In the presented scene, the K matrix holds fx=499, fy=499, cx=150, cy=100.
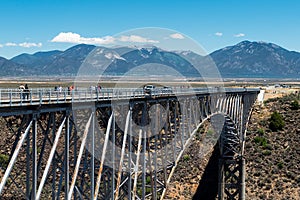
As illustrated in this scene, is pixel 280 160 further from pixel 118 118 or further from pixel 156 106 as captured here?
pixel 118 118

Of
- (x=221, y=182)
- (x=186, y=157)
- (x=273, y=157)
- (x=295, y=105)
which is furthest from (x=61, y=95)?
(x=295, y=105)

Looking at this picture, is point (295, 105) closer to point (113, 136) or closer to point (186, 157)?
point (186, 157)

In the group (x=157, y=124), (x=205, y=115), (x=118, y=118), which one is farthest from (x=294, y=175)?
(x=118, y=118)

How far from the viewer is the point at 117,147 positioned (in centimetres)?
2944

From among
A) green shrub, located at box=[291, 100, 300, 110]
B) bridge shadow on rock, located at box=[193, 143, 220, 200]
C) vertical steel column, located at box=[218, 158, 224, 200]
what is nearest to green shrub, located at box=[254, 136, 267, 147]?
bridge shadow on rock, located at box=[193, 143, 220, 200]

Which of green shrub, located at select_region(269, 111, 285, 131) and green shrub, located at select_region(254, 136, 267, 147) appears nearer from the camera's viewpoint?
green shrub, located at select_region(254, 136, 267, 147)

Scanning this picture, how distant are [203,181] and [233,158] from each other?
4.29m

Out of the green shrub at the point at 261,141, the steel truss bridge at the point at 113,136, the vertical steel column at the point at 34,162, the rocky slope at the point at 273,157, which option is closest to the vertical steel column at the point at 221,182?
the steel truss bridge at the point at 113,136

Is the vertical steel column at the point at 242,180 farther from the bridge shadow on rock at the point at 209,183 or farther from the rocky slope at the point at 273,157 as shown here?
the bridge shadow on rock at the point at 209,183

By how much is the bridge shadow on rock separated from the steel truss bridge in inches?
52.3

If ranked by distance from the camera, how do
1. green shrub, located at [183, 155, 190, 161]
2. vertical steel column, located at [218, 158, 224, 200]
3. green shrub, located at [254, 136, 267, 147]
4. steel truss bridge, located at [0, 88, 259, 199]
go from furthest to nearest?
green shrub, located at [254, 136, 267, 147]
green shrub, located at [183, 155, 190, 161]
vertical steel column, located at [218, 158, 224, 200]
steel truss bridge, located at [0, 88, 259, 199]

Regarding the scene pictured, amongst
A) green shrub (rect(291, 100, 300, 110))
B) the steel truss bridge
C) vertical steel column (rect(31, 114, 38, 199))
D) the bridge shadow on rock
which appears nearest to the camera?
vertical steel column (rect(31, 114, 38, 199))

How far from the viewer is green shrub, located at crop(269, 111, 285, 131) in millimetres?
65875

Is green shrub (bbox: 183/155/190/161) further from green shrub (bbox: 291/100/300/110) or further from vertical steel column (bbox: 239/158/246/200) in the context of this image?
green shrub (bbox: 291/100/300/110)
